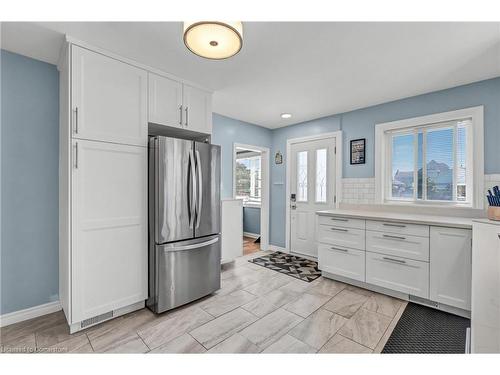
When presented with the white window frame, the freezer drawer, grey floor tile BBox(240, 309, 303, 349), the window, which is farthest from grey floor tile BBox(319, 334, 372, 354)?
the window

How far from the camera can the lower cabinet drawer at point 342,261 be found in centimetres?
283

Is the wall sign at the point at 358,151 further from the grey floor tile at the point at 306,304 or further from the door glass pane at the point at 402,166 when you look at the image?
the grey floor tile at the point at 306,304

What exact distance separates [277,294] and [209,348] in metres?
1.10

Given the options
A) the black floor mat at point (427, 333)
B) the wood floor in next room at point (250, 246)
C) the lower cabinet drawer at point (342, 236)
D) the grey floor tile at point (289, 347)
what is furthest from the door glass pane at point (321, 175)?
the grey floor tile at point (289, 347)

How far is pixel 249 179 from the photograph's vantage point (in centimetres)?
620

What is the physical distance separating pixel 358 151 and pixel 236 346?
2988 mm

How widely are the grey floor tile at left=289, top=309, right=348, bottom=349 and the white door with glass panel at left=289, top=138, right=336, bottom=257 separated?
5.94 ft

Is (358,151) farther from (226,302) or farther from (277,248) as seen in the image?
(226,302)

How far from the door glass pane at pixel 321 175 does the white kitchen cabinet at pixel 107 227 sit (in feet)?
9.06

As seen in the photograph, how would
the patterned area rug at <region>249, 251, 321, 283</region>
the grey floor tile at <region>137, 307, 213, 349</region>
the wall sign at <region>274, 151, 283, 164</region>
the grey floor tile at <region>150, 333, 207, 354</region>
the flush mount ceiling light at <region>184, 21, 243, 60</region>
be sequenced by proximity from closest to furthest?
1. the flush mount ceiling light at <region>184, 21, 243, 60</region>
2. the grey floor tile at <region>150, 333, 207, 354</region>
3. the grey floor tile at <region>137, 307, 213, 349</region>
4. the patterned area rug at <region>249, 251, 321, 283</region>
5. the wall sign at <region>274, 151, 283, 164</region>

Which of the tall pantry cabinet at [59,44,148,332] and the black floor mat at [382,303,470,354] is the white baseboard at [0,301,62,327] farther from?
the black floor mat at [382,303,470,354]

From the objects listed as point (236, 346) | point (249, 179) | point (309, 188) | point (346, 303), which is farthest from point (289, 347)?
point (249, 179)

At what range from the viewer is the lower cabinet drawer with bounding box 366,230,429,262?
7.92 feet
